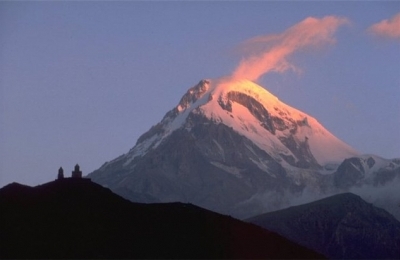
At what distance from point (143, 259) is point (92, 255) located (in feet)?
26.4

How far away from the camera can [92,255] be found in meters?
200

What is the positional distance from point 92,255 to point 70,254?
3.84m

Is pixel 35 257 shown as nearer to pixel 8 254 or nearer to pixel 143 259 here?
pixel 8 254

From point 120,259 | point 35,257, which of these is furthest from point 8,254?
point 120,259

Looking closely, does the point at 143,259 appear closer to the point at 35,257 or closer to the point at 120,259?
the point at 120,259

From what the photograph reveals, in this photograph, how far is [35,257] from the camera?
630ft

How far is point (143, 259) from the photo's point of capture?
656ft

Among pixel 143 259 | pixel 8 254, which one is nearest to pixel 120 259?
pixel 143 259

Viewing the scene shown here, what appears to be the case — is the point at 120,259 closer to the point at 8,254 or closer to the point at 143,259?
the point at 143,259

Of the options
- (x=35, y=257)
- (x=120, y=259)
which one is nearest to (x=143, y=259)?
(x=120, y=259)

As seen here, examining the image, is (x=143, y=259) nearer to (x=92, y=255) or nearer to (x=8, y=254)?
(x=92, y=255)

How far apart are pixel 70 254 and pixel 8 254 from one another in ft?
33.2

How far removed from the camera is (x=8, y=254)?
192750mm

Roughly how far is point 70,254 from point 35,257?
734 centimetres
